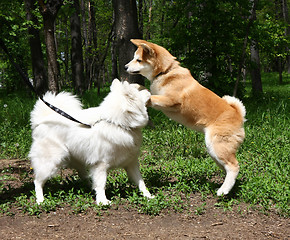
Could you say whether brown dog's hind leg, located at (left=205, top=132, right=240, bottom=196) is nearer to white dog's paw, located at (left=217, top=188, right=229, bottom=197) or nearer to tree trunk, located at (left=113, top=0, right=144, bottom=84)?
white dog's paw, located at (left=217, top=188, right=229, bottom=197)

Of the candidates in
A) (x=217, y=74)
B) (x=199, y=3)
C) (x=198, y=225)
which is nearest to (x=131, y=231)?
(x=198, y=225)

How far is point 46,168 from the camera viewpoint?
3697 millimetres

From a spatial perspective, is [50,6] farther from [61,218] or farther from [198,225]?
[198,225]

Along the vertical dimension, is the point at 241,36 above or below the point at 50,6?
below

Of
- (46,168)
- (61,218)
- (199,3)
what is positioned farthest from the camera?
(199,3)

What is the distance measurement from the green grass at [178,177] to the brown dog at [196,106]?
52 centimetres

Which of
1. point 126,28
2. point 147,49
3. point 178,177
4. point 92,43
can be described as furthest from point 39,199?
point 92,43

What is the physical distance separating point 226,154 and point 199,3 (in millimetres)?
6454

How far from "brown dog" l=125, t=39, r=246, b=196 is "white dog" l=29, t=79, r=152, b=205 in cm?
48

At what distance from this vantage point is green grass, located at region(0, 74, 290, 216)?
3.75 metres

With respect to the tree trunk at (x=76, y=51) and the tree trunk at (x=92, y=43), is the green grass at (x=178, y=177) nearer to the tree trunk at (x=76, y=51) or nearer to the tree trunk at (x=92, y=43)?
the tree trunk at (x=76, y=51)

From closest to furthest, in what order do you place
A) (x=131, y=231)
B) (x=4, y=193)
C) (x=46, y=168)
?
(x=131, y=231), (x=46, y=168), (x=4, y=193)

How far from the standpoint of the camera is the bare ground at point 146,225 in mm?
3139

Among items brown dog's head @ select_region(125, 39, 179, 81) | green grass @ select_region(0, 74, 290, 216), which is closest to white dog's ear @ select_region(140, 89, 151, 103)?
brown dog's head @ select_region(125, 39, 179, 81)
